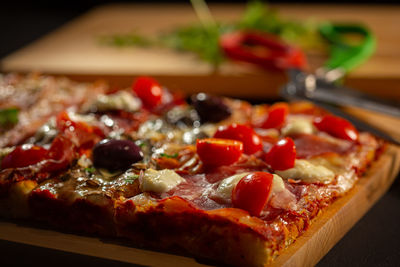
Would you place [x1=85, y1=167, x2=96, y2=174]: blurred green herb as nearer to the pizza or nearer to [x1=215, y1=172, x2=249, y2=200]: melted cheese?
the pizza

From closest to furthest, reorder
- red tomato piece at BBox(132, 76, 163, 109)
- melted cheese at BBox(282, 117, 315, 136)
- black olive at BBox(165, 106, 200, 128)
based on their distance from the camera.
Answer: melted cheese at BBox(282, 117, 315, 136)
black olive at BBox(165, 106, 200, 128)
red tomato piece at BBox(132, 76, 163, 109)

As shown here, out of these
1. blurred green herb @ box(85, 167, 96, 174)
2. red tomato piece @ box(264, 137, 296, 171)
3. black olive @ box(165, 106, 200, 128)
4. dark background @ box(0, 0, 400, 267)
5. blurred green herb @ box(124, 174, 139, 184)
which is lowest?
dark background @ box(0, 0, 400, 267)

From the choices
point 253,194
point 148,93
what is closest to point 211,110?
point 148,93

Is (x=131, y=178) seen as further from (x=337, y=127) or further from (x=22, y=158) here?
(x=337, y=127)

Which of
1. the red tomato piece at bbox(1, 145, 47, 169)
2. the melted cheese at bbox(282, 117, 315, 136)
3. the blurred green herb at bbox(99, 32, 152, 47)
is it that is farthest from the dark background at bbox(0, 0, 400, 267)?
the blurred green herb at bbox(99, 32, 152, 47)

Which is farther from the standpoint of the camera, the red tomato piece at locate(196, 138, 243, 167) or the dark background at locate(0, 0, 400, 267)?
the red tomato piece at locate(196, 138, 243, 167)

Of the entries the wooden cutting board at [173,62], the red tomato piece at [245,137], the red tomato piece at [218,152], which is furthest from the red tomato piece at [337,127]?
the wooden cutting board at [173,62]
